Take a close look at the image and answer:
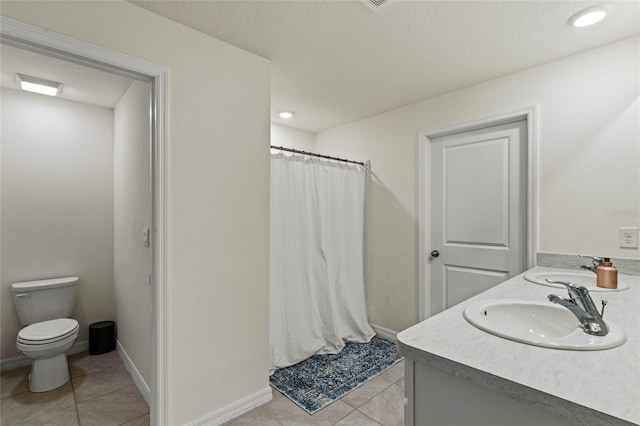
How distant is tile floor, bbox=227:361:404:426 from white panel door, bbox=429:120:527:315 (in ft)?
3.11

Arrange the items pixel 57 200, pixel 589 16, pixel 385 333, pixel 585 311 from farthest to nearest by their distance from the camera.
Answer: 1. pixel 385 333
2. pixel 57 200
3. pixel 589 16
4. pixel 585 311

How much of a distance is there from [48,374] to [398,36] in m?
3.28

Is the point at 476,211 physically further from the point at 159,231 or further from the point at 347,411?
the point at 159,231

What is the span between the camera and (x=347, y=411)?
1.91 m

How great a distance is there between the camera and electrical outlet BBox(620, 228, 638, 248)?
1.75 m

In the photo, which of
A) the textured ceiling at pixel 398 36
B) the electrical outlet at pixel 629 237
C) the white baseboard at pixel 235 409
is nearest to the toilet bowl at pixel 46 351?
the white baseboard at pixel 235 409

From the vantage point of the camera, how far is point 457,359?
2.54ft

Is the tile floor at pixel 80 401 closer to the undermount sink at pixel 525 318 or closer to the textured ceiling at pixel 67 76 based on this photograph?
the undermount sink at pixel 525 318

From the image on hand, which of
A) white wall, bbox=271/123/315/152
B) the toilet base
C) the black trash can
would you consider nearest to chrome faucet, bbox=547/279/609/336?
white wall, bbox=271/123/315/152

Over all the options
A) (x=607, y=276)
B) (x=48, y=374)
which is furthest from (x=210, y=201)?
(x=607, y=276)

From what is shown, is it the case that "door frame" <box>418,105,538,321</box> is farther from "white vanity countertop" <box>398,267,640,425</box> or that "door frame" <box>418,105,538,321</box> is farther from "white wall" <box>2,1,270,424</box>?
"white wall" <box>2,1,270,424</box>

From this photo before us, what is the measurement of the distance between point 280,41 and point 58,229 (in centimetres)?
256

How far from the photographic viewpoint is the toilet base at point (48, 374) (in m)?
2.18

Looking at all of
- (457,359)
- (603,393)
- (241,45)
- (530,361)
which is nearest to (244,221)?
(241,45)
